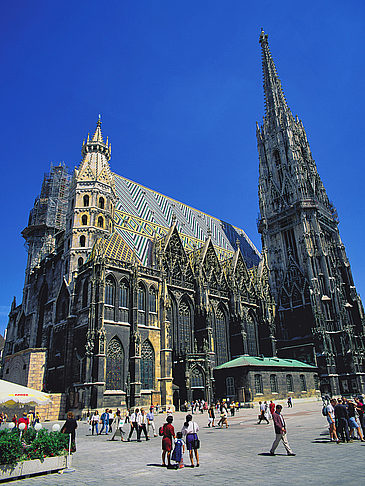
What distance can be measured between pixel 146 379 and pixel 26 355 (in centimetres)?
1506

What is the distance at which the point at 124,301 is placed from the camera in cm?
3862

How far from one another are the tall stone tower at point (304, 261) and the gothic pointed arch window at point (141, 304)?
29.2 metres

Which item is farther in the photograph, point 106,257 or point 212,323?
point 212,323

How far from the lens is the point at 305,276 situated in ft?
204

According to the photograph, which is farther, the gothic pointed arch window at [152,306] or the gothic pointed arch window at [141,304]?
the gothic pointed arch window at [152,306]

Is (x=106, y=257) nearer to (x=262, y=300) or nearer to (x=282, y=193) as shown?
(x=262, y=300)

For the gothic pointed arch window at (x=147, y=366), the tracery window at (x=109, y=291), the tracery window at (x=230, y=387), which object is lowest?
the tracery window at (x=230, y=387)

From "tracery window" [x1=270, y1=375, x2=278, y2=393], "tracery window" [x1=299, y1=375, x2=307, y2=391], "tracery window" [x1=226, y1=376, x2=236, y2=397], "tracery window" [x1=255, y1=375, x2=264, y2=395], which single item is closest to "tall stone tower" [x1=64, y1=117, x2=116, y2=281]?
"tracery window" [x1=226, y1=376, x2=236, y2=397]

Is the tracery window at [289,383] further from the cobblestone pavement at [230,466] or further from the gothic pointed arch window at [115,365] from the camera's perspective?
the cobblestone pavement at [230,466]

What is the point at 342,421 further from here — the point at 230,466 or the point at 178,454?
the point at 178,454

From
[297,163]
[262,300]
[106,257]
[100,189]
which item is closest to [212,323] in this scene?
[262,300]

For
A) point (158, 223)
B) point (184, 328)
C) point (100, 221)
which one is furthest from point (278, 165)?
point (184, 328)

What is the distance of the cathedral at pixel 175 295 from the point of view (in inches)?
1464

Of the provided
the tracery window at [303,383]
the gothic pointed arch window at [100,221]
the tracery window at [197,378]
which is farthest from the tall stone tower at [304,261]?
the gothic pointed arch window at [100,221]
